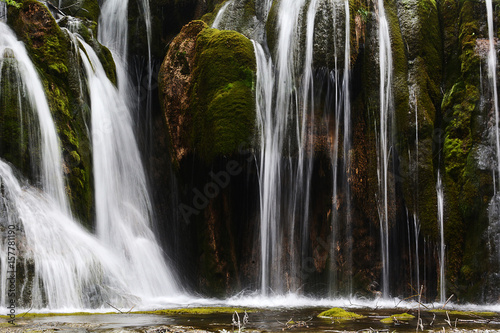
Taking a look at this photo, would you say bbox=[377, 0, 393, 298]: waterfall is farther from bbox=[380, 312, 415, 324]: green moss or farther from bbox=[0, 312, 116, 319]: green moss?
bbox=[0, 312, 116, 319]: green moss

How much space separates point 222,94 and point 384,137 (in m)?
4.10

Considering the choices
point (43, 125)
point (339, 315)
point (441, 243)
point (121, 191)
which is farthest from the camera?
point (121, 191)

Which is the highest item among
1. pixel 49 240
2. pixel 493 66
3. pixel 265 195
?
pixel 493 66

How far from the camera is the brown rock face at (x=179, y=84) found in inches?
510

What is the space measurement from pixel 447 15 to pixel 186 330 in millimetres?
11218

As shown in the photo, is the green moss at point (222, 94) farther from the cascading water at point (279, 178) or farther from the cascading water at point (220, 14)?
the cascading water at point (220, 14)

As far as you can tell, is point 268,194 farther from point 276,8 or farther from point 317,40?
point 276,8

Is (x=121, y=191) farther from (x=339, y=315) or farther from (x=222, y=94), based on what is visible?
(x=339, y=315)

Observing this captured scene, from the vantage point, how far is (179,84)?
13.3 metres

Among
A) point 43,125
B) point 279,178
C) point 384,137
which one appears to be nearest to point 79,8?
point 43,125

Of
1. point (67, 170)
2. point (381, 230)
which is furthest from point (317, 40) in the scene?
point (67, 170)

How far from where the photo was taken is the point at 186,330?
5355 mm

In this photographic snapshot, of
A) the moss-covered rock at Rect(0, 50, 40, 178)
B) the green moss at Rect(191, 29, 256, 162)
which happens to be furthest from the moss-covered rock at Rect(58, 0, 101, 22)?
the moss-covered rock at Rect(0, 50, 40, 178)

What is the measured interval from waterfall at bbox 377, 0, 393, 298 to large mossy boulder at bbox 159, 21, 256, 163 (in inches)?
126
